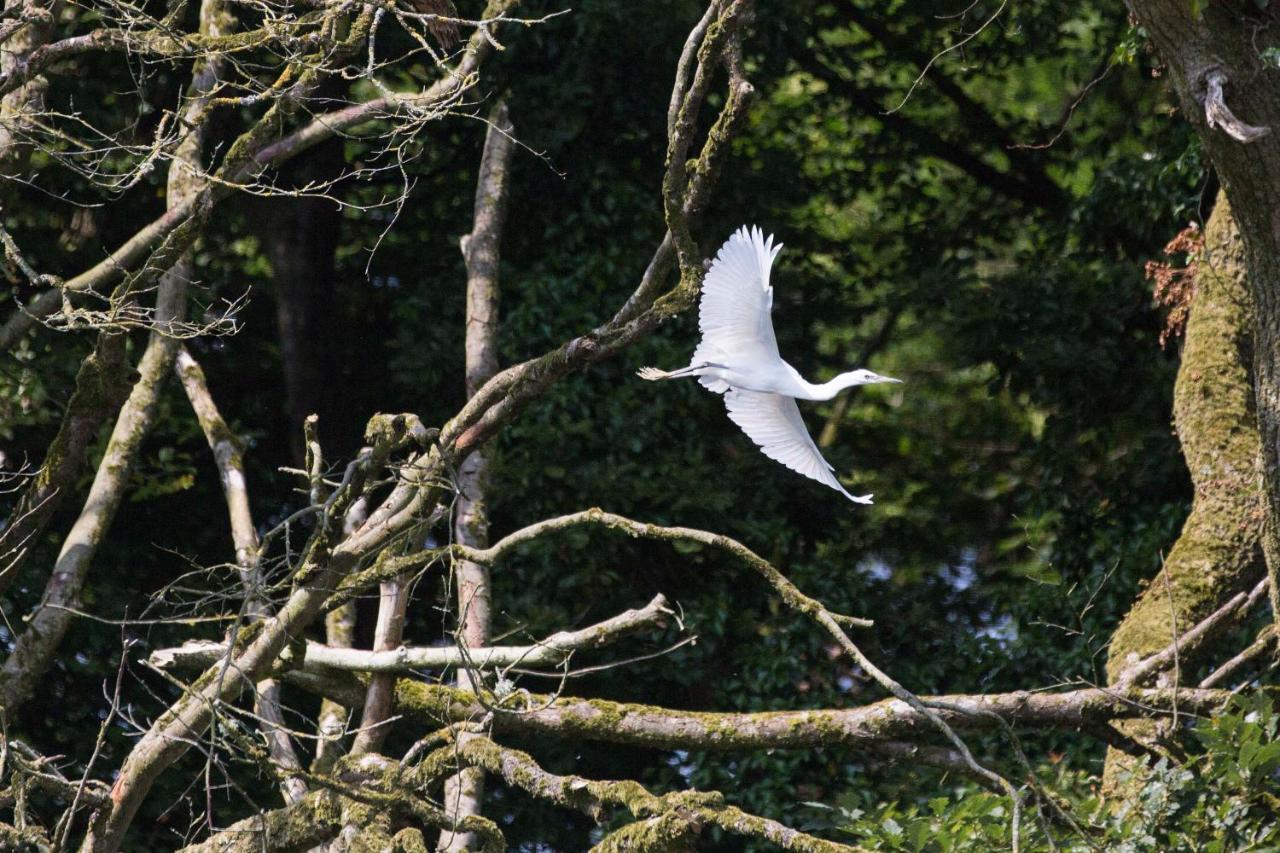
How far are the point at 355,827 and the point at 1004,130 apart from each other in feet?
21.0

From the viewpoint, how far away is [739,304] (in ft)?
16.4

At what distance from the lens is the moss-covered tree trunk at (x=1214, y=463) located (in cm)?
574

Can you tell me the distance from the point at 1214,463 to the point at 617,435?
2683mm

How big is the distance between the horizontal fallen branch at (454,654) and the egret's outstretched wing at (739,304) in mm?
788

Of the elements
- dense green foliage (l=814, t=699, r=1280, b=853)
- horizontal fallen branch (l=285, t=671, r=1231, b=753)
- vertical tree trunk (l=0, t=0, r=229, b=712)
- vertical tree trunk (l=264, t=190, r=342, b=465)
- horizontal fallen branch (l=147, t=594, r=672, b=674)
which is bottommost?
dense green foliage (l=814, t=699, r=1280, b=853)

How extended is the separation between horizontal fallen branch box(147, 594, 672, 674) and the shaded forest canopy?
0.7 inches

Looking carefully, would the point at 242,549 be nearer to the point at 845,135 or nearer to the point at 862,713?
the point at 862,713

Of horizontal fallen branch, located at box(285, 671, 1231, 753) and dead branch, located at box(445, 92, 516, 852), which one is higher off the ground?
dead branch, located at box(445, 92, 516, 852)

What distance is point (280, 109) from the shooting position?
17.0 feet

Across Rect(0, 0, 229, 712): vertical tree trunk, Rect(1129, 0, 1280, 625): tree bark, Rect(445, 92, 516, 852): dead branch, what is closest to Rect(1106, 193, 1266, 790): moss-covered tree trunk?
A: Rect(1129, 0, 1280, 625): tree bark

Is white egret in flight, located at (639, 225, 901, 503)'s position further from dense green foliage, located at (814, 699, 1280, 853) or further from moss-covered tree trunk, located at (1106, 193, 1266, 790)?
moss-covered tree trunk, located at (1106, 193, 1266, 790)

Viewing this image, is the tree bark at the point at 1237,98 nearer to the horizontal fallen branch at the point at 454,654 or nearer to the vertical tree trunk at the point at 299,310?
the horizontal fallen branch at the point at 454,654

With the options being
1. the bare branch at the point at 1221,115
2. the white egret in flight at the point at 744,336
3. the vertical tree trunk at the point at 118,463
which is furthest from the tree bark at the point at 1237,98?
the vertical tree trunk at the point at 118,463

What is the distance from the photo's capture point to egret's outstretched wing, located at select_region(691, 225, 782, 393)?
491 centimetres
